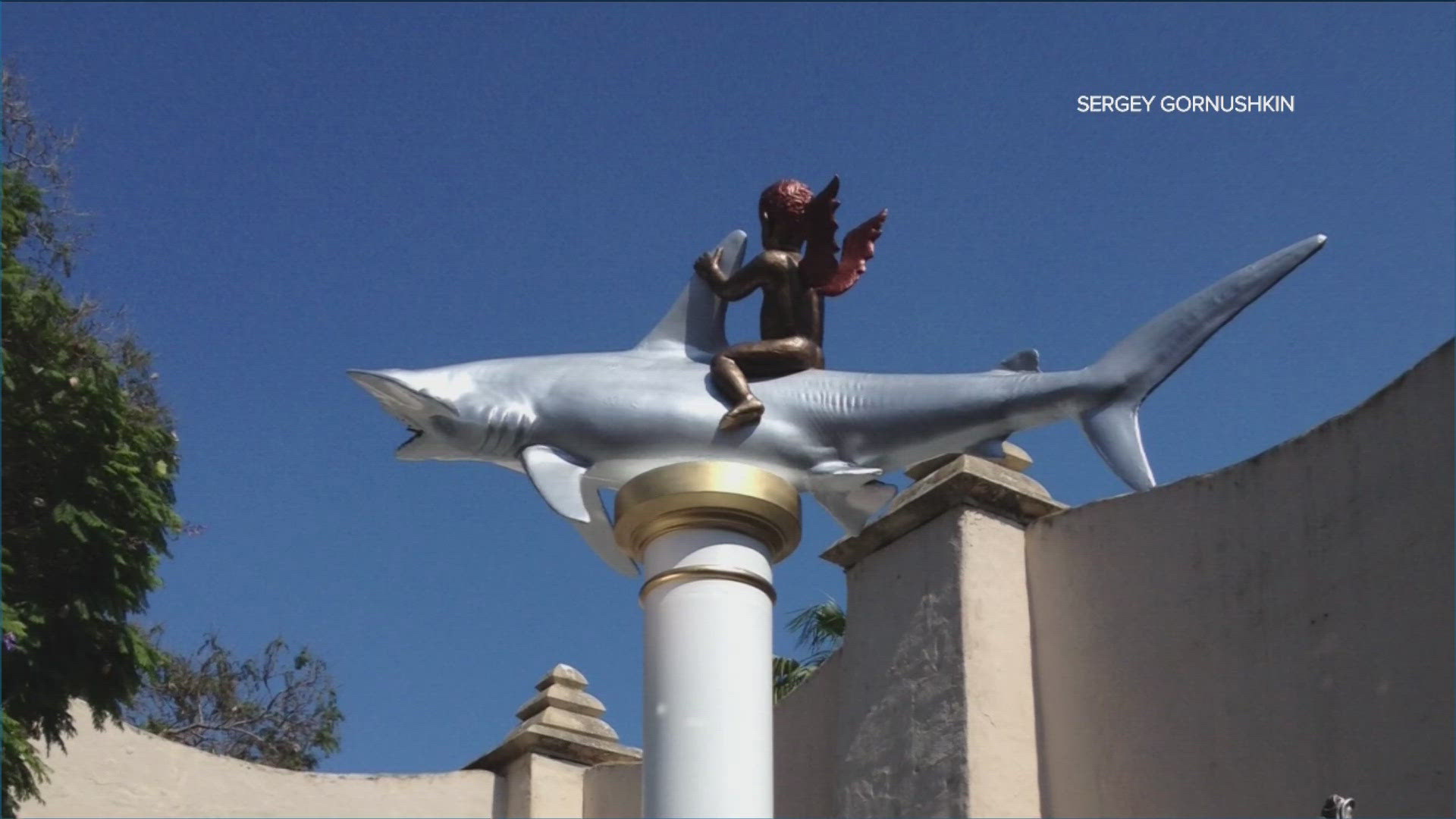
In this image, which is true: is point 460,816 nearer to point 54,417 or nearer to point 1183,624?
point 54,417

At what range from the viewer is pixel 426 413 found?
5637 millimetres

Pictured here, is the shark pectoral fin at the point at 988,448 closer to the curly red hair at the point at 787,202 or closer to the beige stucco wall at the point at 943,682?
the curly red hair at the point at 787,202

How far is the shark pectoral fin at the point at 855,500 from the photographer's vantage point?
5.61m

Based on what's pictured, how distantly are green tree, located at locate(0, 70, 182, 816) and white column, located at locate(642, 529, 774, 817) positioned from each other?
4184 millimetres

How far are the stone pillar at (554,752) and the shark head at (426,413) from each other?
4.10 m

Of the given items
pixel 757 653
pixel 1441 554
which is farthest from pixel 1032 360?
pixel 1441 554

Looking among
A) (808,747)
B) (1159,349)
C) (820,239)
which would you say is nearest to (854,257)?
(820,239)

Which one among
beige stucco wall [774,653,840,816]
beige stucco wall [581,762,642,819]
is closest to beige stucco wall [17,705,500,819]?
beige stucco wall [581,762,642,819]

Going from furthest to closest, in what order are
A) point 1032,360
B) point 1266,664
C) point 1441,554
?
point 1266,664, point 1441,554, point 1032,360

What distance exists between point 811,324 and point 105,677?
14.1 feet

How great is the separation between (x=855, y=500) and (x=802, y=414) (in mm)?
269

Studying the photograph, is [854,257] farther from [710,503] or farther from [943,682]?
[943,682]

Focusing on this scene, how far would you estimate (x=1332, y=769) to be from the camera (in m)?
6.59

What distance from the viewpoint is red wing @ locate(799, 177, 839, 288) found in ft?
19.7
